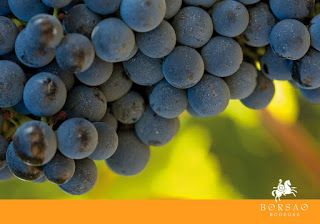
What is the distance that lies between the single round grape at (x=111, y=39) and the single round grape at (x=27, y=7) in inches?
3.6

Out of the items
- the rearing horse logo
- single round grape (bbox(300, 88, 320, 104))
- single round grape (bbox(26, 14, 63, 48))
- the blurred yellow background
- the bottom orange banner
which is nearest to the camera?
single round grape (bbox(26, 14, 63, 48))

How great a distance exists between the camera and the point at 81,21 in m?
0.54

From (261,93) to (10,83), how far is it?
0.44m

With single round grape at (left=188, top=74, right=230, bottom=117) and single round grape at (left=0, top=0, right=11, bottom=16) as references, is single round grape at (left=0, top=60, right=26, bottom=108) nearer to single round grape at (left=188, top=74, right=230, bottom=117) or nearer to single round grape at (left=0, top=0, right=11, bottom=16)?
single round grape at (left=0, top=0, right=11, bottom=16)

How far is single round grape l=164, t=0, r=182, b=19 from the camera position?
57 centimetres

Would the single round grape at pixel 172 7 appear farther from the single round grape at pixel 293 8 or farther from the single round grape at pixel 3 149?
the single round grape at pixel 3 149

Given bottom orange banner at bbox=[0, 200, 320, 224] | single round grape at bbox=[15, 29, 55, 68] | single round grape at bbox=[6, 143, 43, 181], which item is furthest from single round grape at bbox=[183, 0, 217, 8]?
bottom orange banner at bbox=[0, 200, 320, 224]

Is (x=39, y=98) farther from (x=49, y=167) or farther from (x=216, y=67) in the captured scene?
(x=216, y=67)

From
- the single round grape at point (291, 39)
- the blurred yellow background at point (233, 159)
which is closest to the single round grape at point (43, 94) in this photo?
the single round grape at point (291, 39)

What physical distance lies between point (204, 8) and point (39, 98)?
0.91 feet

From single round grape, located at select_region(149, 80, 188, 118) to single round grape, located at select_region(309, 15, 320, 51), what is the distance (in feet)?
0.69

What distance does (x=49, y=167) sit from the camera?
55cm

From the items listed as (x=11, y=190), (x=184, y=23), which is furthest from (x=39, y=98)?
(x=11, y=190)

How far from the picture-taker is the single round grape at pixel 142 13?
51 cm
